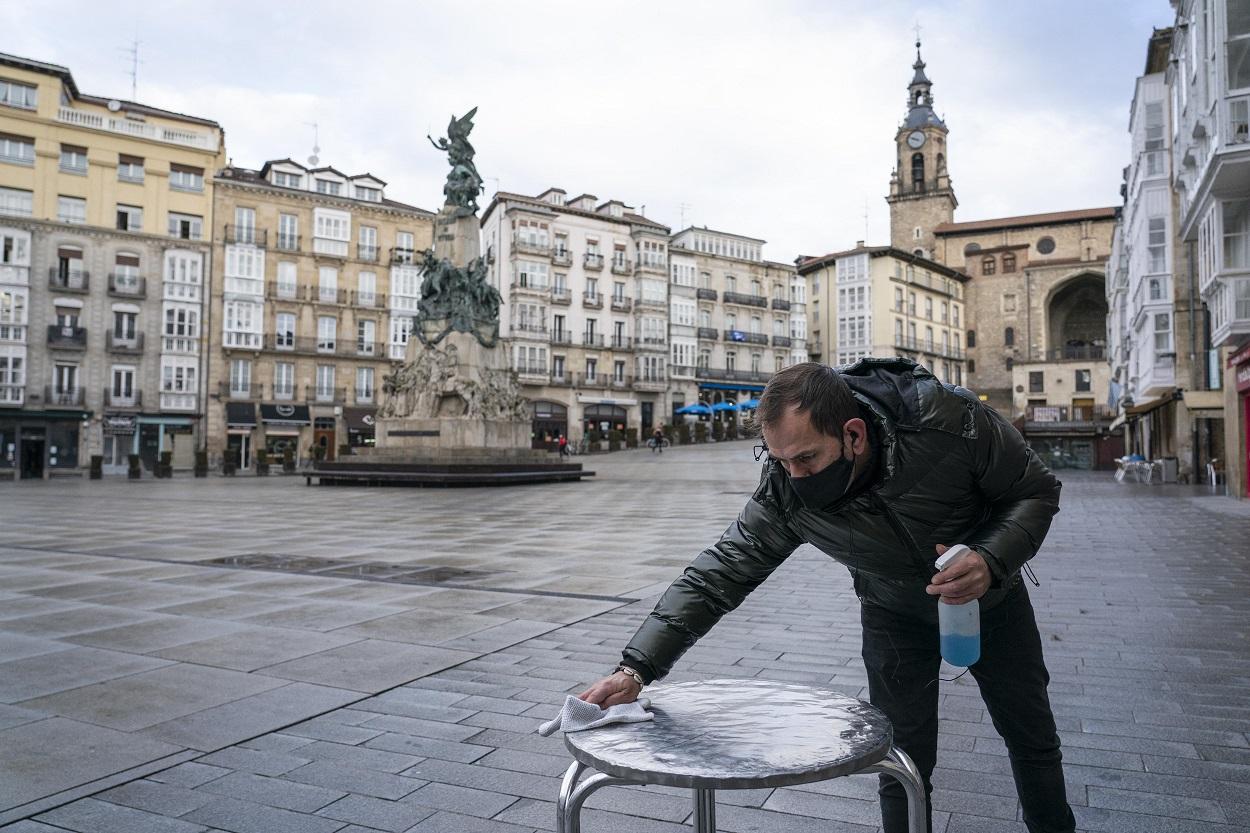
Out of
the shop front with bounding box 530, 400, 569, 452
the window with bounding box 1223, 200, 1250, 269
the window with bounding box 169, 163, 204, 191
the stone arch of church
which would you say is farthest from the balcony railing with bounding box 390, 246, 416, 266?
the stone arch of church

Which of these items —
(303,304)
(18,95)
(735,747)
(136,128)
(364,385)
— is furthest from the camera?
(364,385)

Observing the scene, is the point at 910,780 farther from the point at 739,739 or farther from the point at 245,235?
the point at 245,235

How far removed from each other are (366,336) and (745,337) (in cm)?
3197

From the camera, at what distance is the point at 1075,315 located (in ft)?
254

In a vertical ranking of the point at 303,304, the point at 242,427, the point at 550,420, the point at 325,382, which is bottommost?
the point at 242,427

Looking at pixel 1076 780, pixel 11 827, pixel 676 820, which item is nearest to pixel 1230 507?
pixel 1076 780

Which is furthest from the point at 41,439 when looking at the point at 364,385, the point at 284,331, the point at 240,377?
the point at 364,385

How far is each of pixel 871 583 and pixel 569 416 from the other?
5918cm

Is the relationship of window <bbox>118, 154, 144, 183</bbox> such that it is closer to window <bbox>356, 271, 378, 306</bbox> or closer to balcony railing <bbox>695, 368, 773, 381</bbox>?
window <bbox>356, 271, 378, 306</bbox>

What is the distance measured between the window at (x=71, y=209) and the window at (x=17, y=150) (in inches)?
86.8

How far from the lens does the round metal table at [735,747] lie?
170 cm

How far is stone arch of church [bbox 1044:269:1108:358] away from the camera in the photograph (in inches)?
2970

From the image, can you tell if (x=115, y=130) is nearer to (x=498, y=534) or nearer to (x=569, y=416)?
(x=569, y=416)

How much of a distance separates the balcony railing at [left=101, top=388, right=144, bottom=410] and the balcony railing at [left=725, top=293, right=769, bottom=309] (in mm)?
43352
